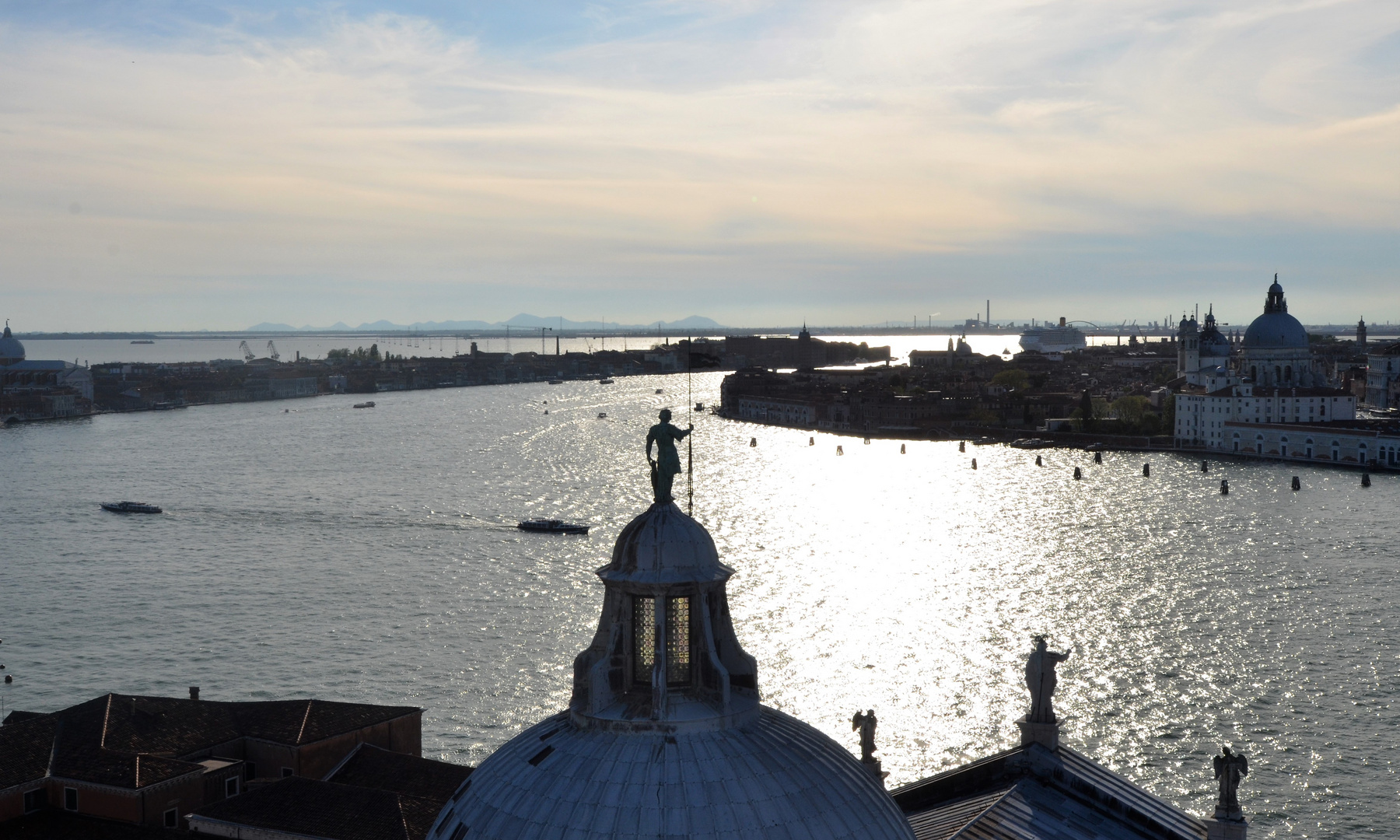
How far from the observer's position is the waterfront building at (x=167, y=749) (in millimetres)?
14359

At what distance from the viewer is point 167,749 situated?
1554cm

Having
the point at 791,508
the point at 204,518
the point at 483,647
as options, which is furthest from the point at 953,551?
the point at 204,518

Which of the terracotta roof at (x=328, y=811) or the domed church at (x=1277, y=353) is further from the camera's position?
the domed church at (x=1277, y=353)

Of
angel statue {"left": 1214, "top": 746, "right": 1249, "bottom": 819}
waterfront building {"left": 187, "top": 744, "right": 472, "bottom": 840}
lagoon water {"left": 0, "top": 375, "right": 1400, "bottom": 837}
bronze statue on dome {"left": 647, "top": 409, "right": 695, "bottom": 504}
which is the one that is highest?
bronze statue on dome {"left": 647, "top": 409, "right": 695, "bottom": 504}

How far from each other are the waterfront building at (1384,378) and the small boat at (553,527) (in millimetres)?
68227

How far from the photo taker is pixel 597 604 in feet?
95.9

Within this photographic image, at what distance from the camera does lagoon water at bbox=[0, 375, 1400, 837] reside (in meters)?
20.3

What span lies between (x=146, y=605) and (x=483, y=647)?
9692 millimetres

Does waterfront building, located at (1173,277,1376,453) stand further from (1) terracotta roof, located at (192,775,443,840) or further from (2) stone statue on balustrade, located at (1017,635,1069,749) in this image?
(2) stone statue on balustrade, located at (1017,635,1069,749)

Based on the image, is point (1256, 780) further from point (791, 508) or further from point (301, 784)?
point (791, 508)

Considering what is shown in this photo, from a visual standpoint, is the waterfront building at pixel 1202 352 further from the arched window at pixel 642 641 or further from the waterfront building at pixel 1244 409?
the arched window at pixel 642 641

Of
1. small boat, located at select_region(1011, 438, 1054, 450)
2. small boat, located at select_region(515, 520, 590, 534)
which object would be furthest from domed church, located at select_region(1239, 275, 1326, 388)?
small boat, located at select_region(515, 520, 590, 534)

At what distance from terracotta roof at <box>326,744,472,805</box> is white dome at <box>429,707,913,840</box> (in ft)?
31.3

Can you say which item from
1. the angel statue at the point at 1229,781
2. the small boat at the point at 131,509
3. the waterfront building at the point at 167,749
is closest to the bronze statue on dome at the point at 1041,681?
the angel statue at the point at 1229,781
